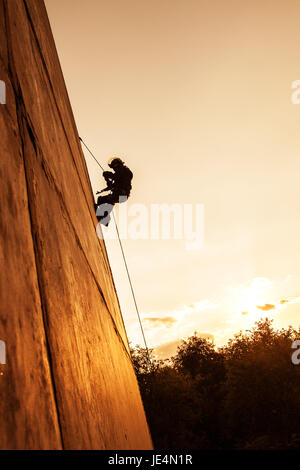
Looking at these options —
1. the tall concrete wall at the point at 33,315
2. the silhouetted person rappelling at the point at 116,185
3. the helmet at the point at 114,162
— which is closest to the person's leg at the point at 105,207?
the silhouetted person rappelling at the point at 116,185

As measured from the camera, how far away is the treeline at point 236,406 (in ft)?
75.0

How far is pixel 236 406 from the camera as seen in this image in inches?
1051

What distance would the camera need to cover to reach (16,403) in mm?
432

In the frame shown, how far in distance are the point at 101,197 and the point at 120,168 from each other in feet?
3.78

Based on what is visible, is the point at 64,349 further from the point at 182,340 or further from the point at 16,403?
the point at 182,340

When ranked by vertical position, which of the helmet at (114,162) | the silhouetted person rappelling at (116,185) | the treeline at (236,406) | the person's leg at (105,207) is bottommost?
the treeline at (236,406)

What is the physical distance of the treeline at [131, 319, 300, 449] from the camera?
2286 centimetres

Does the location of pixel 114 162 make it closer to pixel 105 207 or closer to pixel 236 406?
pixel 105 207

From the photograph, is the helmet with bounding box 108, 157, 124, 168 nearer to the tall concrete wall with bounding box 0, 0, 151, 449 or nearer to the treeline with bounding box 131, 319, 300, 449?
the tall concrete wall with bounding box 0, 0, 151, 449

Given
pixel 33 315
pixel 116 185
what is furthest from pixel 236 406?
pixel 33 315

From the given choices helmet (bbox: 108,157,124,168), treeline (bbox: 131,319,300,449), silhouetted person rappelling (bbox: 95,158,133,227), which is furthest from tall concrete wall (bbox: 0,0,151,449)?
treeline (bbox: 131,319,300,449)

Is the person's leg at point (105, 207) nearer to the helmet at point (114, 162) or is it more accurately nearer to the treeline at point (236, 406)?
the helmet at point (114, 162)

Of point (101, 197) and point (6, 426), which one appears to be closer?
point (6, 426)

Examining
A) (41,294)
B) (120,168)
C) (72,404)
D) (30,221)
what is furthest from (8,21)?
(120,168)
